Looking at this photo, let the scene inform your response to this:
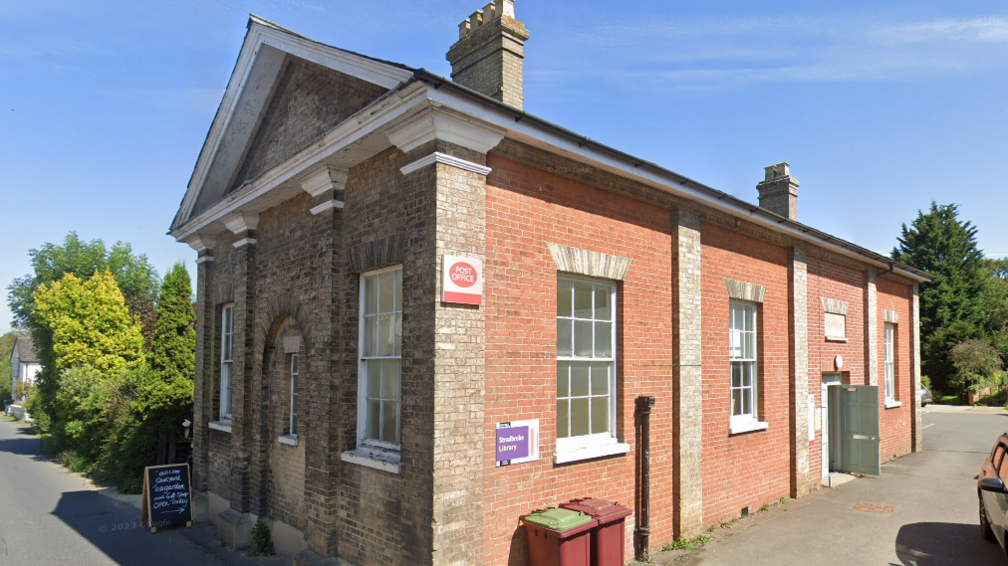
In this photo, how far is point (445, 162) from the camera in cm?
602

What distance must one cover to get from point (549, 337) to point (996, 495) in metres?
5.62

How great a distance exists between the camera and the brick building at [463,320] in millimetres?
6066

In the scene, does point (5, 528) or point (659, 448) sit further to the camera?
point (5, 528)

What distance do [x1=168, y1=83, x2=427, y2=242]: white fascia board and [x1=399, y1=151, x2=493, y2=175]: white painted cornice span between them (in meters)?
0.48

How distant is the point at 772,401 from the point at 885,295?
7.25 metres

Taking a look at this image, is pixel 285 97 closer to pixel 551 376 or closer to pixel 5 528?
pixel 551 376

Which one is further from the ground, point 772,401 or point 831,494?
point 772,401

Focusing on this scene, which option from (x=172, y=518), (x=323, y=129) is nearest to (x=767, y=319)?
(x=323, y=129)

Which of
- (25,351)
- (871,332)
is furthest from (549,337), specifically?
(25,351)

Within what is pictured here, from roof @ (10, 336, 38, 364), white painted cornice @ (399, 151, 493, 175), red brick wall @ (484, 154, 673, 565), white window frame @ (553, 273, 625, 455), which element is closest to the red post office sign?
red brick wall @ (484, 154, 673, 565)

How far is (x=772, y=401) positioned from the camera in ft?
35.0

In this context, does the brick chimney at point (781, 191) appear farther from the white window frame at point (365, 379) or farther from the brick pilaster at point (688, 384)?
the white window frame at point (365, 379)

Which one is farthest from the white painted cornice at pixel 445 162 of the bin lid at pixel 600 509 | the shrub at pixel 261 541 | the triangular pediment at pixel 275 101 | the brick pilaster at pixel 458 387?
the shrub at pixel 261 541

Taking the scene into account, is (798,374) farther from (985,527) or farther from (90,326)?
(90,326)
